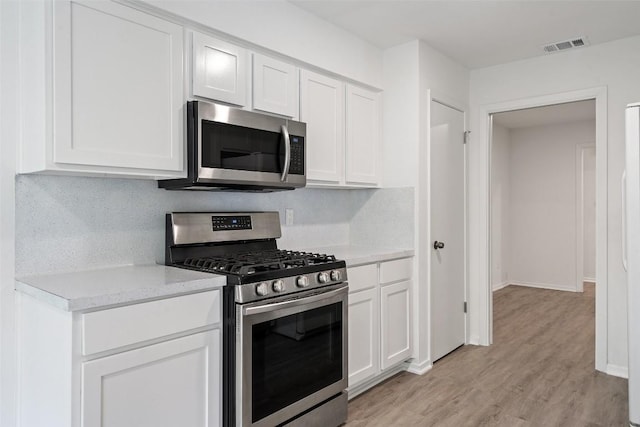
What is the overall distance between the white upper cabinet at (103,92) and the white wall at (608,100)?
282cm

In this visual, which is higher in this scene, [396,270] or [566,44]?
[566,44]

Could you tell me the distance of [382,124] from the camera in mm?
3494

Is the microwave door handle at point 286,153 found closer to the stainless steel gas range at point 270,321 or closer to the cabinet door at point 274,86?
the cabinet door at point 274,86

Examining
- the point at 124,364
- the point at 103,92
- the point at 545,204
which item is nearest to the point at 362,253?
the point at 124,364

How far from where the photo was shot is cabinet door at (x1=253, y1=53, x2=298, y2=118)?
2.50 metres

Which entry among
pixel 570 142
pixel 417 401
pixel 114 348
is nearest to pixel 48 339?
pixel 114 348

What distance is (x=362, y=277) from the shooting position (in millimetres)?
2811

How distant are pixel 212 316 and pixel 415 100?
2217 mm

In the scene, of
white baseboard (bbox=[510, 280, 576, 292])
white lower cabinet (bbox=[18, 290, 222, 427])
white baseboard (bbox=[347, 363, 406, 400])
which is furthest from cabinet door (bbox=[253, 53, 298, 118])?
white baseboard (bbox=[510, 280, 576, 292])

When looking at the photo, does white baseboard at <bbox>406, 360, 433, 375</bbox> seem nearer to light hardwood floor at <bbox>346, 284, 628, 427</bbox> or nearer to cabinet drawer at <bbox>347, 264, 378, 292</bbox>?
light hardwood floor at <bbox>346, 284, 628, 427</bbox>

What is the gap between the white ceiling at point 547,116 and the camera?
5422 mm

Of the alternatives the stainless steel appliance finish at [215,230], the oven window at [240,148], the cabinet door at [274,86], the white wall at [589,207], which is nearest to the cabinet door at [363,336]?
the stainless steel appliance finish at [215,230]

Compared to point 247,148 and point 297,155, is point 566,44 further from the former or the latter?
point 247,148

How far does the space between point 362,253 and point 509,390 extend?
1.33 meters
